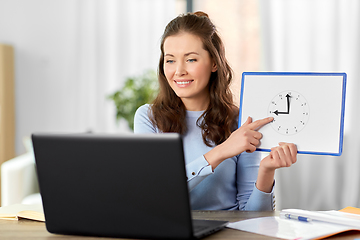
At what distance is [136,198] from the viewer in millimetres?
910

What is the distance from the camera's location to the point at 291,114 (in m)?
1.26

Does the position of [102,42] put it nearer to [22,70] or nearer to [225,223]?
[22,70]

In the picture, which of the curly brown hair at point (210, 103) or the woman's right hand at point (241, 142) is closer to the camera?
the woman's right hand at point (241, 142)

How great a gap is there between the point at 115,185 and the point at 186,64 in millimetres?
761

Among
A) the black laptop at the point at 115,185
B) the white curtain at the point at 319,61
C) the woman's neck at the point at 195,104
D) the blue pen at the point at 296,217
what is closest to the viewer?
the black laptop at the point at 115,185

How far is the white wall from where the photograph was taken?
388 cm

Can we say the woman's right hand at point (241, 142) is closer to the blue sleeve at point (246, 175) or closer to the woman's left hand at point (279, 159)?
the woman's left hand at point (279, 159)

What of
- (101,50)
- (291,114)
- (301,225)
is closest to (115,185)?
(301,225)

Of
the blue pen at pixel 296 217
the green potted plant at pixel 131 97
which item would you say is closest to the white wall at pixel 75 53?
the green potted plant at pixel 131 97

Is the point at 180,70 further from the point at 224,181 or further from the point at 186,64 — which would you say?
the point at 224,181

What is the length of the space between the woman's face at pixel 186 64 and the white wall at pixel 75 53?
230 centimetres

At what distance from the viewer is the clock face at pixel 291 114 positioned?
1265 mm

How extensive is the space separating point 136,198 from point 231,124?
2.61ft

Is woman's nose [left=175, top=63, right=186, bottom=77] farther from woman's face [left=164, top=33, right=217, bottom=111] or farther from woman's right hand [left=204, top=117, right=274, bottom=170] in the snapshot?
woman's right hand [left=204, top=117, right=274, bottom=170]
